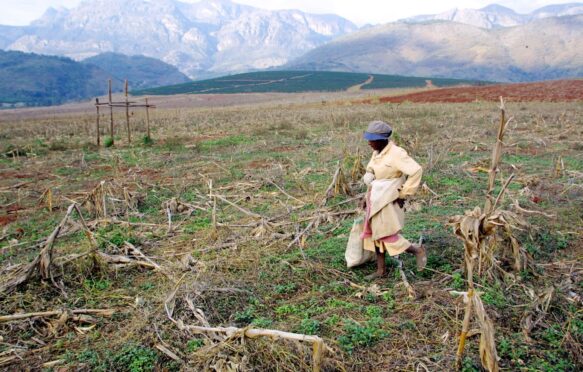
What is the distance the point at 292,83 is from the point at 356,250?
79.5m

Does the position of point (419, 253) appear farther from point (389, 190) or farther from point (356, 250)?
point (389, 190)

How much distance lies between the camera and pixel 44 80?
97.7 metres

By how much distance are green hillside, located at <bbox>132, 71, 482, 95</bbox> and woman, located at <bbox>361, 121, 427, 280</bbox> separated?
66.5m

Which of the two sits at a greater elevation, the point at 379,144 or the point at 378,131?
the point at 378,131

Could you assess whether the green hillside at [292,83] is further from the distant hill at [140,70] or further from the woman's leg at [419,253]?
the distant hill at [140,70]

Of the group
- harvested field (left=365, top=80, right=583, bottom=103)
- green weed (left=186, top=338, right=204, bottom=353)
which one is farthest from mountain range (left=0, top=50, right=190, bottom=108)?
green weed (left=186, top=338, right=204, bottom=353)

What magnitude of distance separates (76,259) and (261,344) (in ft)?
9.00

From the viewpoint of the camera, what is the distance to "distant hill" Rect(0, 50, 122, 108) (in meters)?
85.8

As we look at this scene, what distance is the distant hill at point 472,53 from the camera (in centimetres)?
13388

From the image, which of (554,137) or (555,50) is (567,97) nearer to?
(554,137)

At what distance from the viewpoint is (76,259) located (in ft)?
15.5

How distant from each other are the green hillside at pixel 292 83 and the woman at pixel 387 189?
66.5 m

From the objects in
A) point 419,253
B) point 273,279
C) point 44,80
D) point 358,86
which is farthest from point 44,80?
point 419,253

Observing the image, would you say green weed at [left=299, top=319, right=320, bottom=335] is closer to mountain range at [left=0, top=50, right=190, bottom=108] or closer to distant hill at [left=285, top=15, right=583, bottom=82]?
mountain range at [left=0, top=50, right=190, bottom=108]
